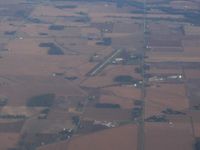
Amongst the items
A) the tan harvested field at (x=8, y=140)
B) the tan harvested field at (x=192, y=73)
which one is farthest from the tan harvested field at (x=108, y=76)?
the tan harvested field at (x=8, y=140)

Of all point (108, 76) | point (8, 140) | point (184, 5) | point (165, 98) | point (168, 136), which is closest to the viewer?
point (8, 140)

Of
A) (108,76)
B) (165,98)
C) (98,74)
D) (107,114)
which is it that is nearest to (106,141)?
(107,114)

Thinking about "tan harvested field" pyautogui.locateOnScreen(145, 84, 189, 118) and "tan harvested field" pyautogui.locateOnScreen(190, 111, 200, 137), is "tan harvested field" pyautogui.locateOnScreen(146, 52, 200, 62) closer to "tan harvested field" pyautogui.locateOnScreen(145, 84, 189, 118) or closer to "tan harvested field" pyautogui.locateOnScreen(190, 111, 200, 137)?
"tan harvested field" pyautogui.locateOnScreen(145, 84, 189, 118)

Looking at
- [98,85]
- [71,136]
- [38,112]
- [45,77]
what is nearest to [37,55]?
[45,77]

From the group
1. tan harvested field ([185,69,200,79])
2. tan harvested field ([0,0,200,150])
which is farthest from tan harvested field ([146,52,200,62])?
tan harvested field ([185,69,200,79])

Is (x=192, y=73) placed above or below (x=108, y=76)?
above

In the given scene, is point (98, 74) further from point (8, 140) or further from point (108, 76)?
point (8, 140)

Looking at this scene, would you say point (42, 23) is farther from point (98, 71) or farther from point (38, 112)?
point (38, 112)
